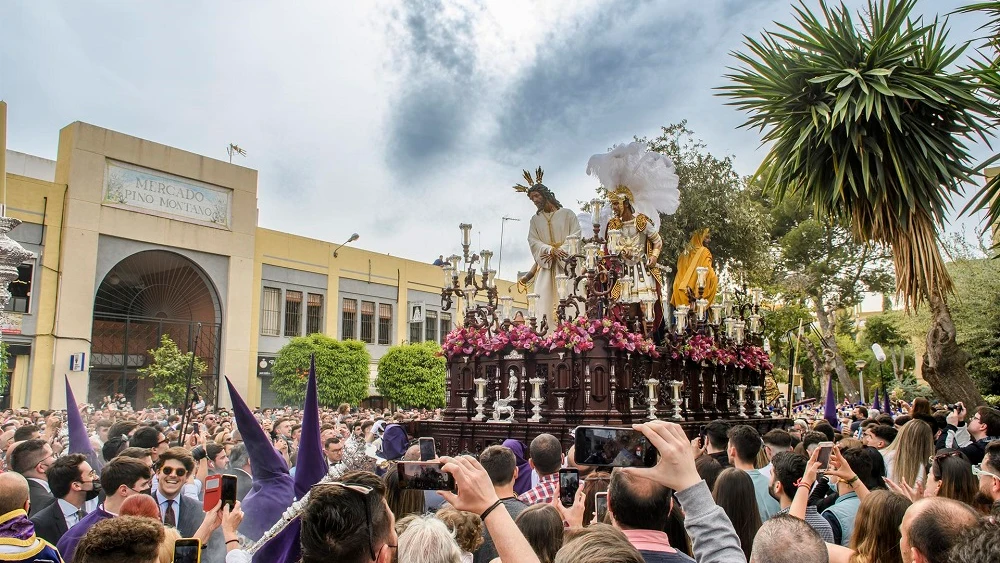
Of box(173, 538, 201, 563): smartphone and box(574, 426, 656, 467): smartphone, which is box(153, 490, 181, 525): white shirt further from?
box(574, 426, 656, 467): smartphone

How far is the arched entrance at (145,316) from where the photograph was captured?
30359mm

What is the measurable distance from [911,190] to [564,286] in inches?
210

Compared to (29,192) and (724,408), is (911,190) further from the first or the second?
(29,192)

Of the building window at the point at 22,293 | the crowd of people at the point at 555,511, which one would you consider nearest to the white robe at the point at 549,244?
the crowd of people at the point at 555,511

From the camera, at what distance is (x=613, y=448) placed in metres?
2.96

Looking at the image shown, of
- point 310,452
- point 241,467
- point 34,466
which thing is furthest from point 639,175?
point 310,452

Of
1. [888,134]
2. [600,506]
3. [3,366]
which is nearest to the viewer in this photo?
[600,506]

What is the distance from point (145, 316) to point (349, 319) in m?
10.6

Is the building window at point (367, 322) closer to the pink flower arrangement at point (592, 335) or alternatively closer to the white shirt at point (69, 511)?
the pink flower arrangement at point (592, 335)

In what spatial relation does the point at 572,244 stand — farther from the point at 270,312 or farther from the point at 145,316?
Result: the point at 270,312

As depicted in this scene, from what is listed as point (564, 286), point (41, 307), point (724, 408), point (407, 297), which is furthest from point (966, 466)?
point (407, 297)

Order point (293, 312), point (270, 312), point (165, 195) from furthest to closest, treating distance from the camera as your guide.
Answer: point (293, 312) < point (270, 312) < point (165, 195)

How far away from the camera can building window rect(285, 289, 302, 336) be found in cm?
3625

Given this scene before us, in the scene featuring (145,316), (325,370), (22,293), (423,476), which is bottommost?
(423,476)
